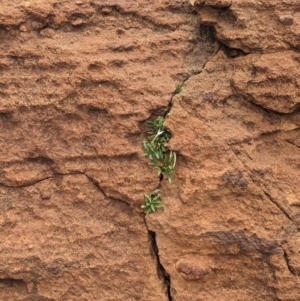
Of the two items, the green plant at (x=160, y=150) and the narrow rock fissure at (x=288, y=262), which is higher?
the green plant at (x=160, y=150)

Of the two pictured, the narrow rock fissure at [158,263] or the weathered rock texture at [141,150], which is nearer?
the weathered rock texture at [141,150]

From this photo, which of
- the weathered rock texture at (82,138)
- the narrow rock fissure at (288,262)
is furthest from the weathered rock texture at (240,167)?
the weathered rock texture at (82,138)

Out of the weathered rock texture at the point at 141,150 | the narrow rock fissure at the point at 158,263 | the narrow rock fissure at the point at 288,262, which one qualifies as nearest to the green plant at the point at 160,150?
the weathered rock texture at the point at 141,150

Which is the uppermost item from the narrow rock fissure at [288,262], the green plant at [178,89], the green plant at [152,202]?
the green plant at [178,89]

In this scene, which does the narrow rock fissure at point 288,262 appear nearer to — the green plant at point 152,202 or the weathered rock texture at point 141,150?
the weathered rock texture at point 141,150

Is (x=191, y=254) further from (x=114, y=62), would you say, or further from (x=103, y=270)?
(x=114, y=62)

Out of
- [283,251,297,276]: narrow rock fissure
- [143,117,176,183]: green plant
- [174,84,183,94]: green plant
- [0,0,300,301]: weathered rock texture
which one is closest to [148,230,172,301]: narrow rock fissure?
[0,0,300,301]: weathered rock texture
